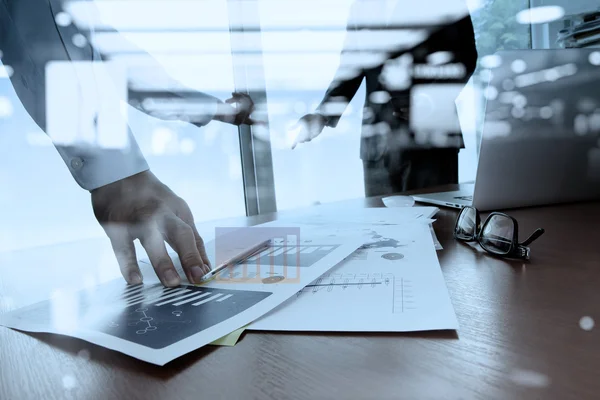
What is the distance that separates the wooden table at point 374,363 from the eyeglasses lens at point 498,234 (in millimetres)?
137

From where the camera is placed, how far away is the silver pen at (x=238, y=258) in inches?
18.3

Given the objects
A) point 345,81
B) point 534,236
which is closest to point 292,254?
point 534,236

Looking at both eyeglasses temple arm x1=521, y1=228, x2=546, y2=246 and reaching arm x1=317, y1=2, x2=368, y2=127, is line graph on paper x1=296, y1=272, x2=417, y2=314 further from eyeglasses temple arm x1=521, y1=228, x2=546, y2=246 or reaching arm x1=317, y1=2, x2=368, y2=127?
reaching arm x1=317, y1=2, x2=368, y2=127

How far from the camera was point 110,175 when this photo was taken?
0.73 meters

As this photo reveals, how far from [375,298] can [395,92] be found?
6.80 feet

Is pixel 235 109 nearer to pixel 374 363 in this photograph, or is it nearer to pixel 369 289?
pixel 369 289

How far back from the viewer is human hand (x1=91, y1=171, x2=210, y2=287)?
474mm

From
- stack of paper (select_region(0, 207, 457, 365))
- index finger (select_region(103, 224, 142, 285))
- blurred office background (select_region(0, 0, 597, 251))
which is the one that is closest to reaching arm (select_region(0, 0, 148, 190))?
index finger (select_region(103, 224, 142, 285))

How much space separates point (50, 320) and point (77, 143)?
0.57m

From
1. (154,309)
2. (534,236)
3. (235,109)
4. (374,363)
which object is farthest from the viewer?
(235,109)

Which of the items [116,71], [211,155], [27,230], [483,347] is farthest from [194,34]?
[483,347]

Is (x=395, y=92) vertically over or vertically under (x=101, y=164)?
over

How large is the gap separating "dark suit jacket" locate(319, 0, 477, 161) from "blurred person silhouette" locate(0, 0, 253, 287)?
4.49 feet

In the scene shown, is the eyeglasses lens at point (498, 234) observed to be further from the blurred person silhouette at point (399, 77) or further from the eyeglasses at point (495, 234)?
the blurred person silhouette at point (399, 77)
